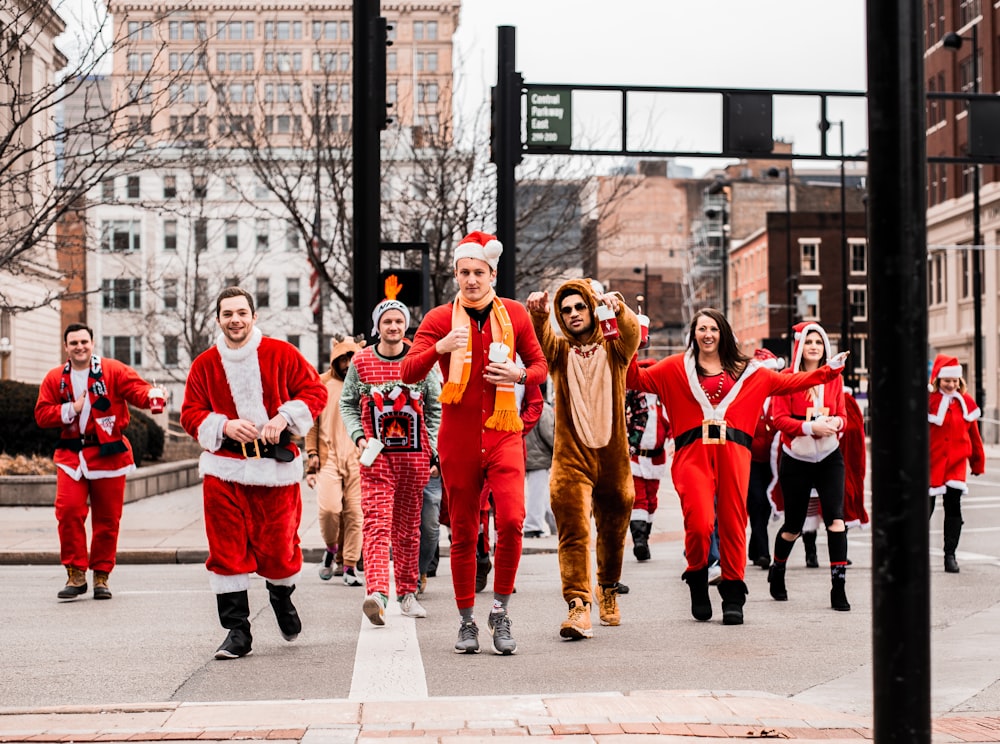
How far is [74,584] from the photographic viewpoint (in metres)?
10.9

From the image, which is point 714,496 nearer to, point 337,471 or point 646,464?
point 337,471

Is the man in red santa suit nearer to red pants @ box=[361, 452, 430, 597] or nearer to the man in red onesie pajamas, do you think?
the man in red onesie pajamas

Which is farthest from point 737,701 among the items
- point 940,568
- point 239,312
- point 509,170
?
point 509,170

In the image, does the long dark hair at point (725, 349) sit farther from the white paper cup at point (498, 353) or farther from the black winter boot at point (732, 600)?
the white paper cup at point (498, 353)

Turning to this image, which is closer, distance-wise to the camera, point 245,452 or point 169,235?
point 245,452

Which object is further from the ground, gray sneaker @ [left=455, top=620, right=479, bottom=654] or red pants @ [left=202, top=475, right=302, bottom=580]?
red pants @ [left=202, top=475, right=302, bottom=580]

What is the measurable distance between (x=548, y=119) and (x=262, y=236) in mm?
71191

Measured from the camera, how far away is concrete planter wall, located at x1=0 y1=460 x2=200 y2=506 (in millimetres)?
19547

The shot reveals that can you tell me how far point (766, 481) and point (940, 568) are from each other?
5.20 feet

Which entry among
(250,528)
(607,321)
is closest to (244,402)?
(250,528)

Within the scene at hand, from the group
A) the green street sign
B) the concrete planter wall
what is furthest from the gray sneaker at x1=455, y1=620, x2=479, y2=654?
the concrete planter wall

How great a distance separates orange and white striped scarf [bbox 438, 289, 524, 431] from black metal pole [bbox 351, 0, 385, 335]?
207 inches

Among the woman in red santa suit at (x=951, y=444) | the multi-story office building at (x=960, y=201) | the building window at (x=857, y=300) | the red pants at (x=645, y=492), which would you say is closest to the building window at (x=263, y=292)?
the building window at (x=857, y=300)

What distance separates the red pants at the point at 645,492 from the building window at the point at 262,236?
7393 centimetres
